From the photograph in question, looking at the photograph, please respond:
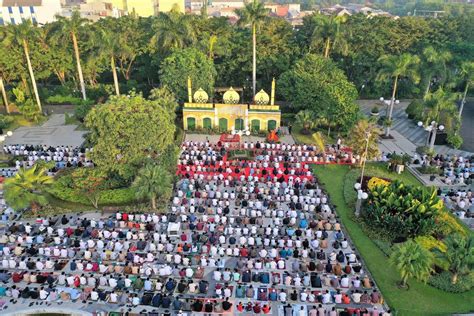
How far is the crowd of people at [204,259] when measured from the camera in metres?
19.4

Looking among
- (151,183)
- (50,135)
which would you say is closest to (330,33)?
(151,183)

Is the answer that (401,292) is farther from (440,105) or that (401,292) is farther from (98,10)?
(98,10)

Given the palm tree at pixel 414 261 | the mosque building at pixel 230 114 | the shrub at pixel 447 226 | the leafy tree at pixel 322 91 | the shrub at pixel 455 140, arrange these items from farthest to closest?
the mosque building at pixel 230 114 < the leafy tree at pixel 322 91 < the shrub at pixel 455 140 < the shrub at pixel 447 226 < the palm tree at pixel 414 261

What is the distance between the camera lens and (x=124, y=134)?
2800 cm

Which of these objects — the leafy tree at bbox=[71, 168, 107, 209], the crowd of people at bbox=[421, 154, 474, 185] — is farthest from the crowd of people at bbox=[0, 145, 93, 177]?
the crowd of people at bbox=[421, 154, 474, 185]

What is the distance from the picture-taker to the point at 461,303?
19.6 metres

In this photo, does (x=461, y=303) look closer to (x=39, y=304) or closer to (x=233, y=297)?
(x=233, y=297)

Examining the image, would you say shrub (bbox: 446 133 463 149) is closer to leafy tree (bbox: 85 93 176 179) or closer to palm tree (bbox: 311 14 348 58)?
palm tree (bbox: 311 14 348 58)

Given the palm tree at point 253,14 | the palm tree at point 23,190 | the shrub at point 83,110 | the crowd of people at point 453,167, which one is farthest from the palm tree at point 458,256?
the shrub at point 83,110

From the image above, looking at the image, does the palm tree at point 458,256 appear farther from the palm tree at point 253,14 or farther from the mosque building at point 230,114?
the palm tree at point 253,14

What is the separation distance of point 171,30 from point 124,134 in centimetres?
2241

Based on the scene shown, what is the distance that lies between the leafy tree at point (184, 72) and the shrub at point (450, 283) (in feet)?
98.9

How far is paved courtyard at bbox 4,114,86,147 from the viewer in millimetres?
38938

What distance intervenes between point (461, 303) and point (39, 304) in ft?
68.5
